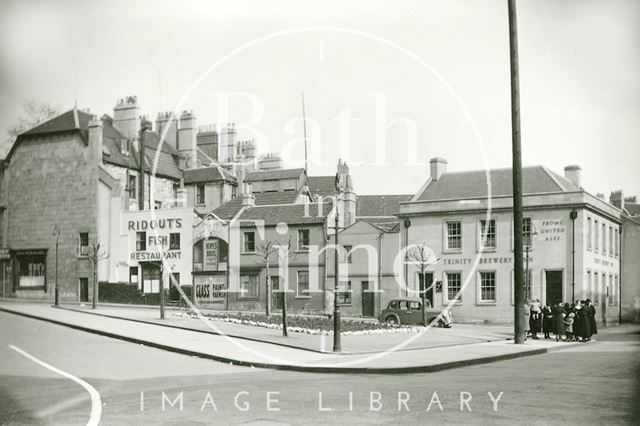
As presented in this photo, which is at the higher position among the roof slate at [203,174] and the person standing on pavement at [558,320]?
the roof slate at [203,174]

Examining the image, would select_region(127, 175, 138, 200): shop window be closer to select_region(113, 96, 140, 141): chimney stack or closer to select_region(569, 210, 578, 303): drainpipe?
select_region(113, 96, 140, 141): chimney stack

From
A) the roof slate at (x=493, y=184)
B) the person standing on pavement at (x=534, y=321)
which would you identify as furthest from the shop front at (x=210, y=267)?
the roof slate at (x=493, y=184)

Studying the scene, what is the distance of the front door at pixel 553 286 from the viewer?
32188mm

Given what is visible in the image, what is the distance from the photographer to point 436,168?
38281 millimetres

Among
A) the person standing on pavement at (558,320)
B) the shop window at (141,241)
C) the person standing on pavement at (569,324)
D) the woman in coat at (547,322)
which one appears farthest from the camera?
the woman in coat at (547,322)

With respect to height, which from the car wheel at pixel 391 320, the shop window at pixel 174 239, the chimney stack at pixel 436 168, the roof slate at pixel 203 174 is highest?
the chimney stack at pixel 436 168

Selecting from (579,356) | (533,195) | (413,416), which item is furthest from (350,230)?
(413,416)

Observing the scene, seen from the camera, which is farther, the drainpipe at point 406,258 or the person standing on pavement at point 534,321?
the drainpipe at point 406,258

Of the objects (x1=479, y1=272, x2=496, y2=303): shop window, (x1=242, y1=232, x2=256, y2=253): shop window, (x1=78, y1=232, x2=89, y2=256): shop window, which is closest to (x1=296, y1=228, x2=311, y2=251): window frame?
(x1=242, y1=232, x2=256, y2=253): shop window

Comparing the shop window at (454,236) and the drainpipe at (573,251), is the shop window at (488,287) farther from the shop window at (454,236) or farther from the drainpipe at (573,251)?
the drainpipe at (573,251)

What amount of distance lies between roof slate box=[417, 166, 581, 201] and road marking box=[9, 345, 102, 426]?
2577cm

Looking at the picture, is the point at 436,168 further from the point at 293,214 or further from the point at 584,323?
the point at 584,323

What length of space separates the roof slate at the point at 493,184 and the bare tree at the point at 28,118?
Answer: 26510mm

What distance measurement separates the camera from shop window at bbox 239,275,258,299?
3484 centimetres
